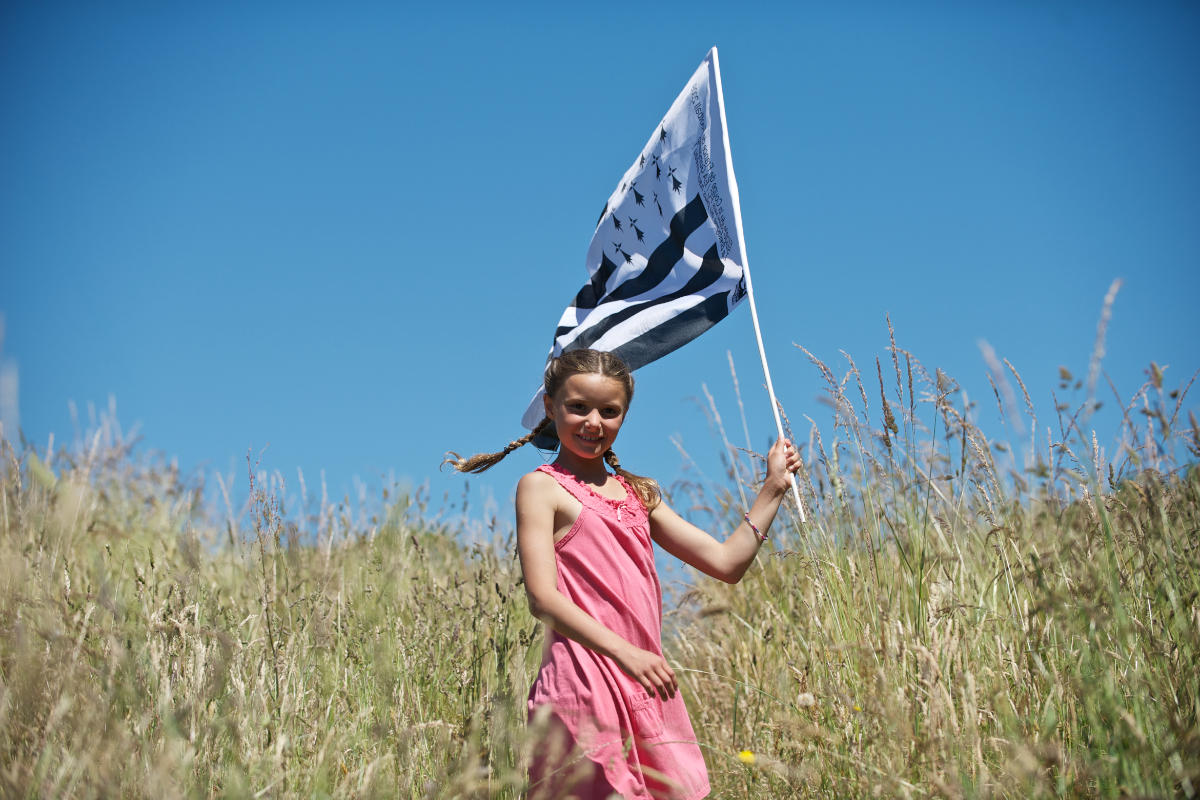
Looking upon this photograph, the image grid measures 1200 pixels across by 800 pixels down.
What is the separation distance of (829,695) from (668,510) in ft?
2.46

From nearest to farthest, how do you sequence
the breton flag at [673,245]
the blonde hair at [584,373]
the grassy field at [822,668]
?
the grassy field at [822,668] < the blonde hair at [584,373] < the breton flag at [673,245]

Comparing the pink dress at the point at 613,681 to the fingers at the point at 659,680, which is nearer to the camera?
the fingers at the point at 659,680

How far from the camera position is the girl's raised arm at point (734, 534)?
2881 mm

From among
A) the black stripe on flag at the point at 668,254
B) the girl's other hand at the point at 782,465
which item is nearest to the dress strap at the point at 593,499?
the girl's other hand at the point at 782,465

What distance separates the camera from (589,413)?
2781 mm

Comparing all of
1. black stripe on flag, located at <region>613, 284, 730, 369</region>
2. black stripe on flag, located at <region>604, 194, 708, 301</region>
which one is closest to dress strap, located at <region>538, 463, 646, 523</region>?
black stripe on flag, located at <region>613, 284, 730, 369</region>

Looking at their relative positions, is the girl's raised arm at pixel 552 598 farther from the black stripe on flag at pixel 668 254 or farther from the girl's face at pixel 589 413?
the black stripe on flag at pixel 668 254

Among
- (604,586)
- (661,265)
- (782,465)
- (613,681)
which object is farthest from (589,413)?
(661,265)

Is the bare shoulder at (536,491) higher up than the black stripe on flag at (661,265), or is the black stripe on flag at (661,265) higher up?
the black stripe on flag at (661,265)

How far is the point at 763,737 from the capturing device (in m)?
3.41

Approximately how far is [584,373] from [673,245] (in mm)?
956

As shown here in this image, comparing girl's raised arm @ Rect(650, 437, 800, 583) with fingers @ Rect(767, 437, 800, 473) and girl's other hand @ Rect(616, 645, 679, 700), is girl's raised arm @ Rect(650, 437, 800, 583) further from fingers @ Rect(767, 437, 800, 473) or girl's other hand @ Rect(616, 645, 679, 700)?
girl's other hand @ Rect(616, 645, 679, 700)

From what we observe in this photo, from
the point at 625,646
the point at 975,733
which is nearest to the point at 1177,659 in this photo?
the point at 975,733

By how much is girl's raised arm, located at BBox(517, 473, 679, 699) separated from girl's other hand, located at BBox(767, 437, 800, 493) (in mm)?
686
